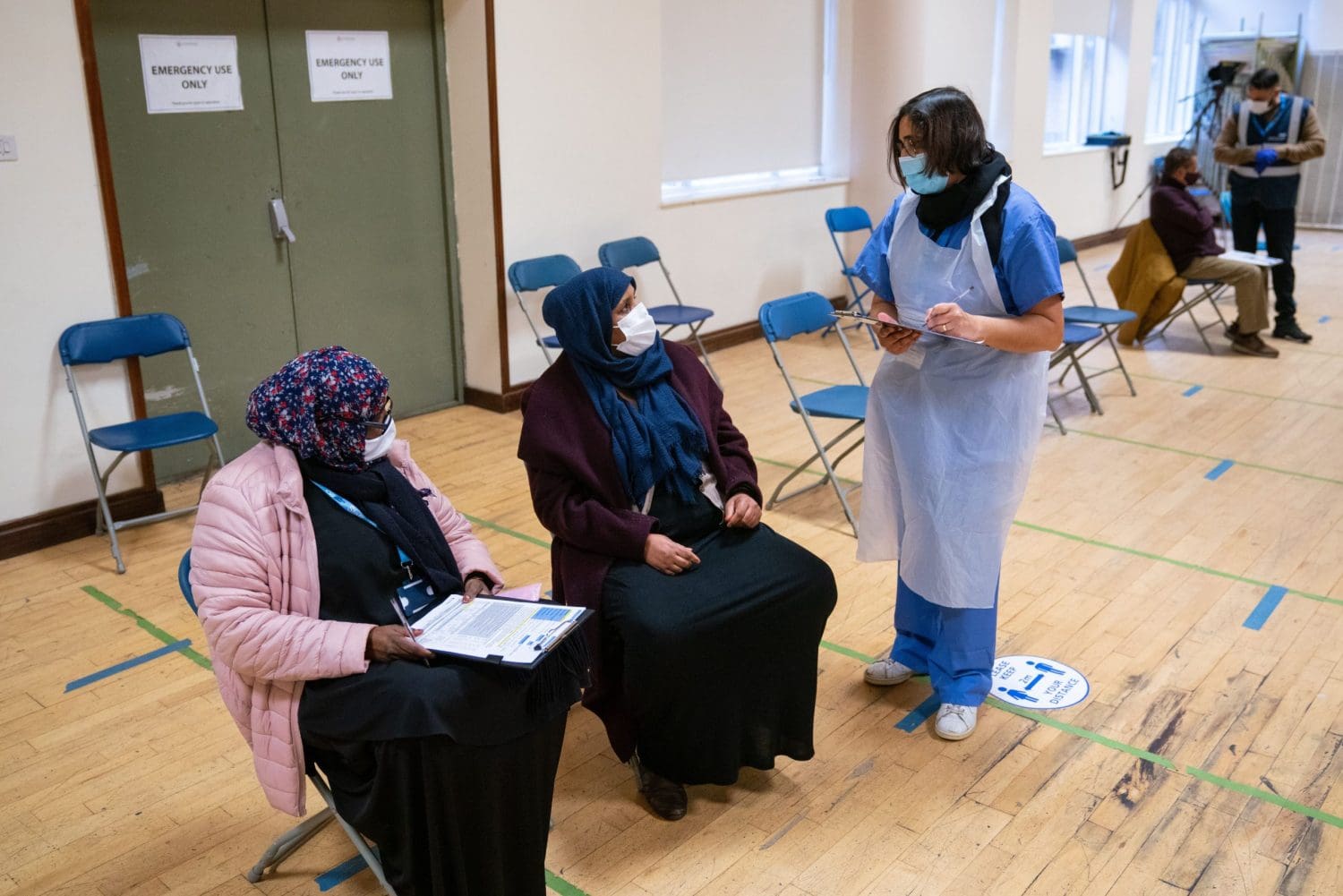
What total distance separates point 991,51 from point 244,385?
6.34 meters

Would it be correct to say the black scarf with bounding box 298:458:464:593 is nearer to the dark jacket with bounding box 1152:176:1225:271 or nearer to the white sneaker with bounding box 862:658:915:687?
the white sneaker with bounding box 862:658:915:687

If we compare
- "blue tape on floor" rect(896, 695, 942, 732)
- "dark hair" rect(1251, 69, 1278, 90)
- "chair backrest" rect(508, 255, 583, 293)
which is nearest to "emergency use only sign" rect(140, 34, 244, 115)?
"chair backrest" rect(508, 255, 583, 293)

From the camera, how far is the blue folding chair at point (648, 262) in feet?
19.7

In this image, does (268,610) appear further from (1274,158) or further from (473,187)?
(1274,158)

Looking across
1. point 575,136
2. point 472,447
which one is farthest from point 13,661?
point 575,136

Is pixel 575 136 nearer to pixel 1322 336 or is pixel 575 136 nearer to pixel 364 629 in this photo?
pixel 364 629

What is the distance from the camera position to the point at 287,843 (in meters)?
2.57

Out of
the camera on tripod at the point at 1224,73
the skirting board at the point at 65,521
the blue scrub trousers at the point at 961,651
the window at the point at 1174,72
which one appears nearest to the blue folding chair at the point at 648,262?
the skirting board at the point at 65,521

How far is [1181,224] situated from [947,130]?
15.2 feet

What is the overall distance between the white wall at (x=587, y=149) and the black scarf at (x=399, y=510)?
3.62 metres

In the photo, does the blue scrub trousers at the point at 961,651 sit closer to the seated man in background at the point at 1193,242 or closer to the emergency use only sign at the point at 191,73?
the emergency use only sign at the point at 191,73

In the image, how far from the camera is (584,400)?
2.69 metres

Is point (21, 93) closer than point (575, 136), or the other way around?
point (21, 93)

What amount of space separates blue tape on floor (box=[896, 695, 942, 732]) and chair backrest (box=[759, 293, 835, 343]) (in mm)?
1605
